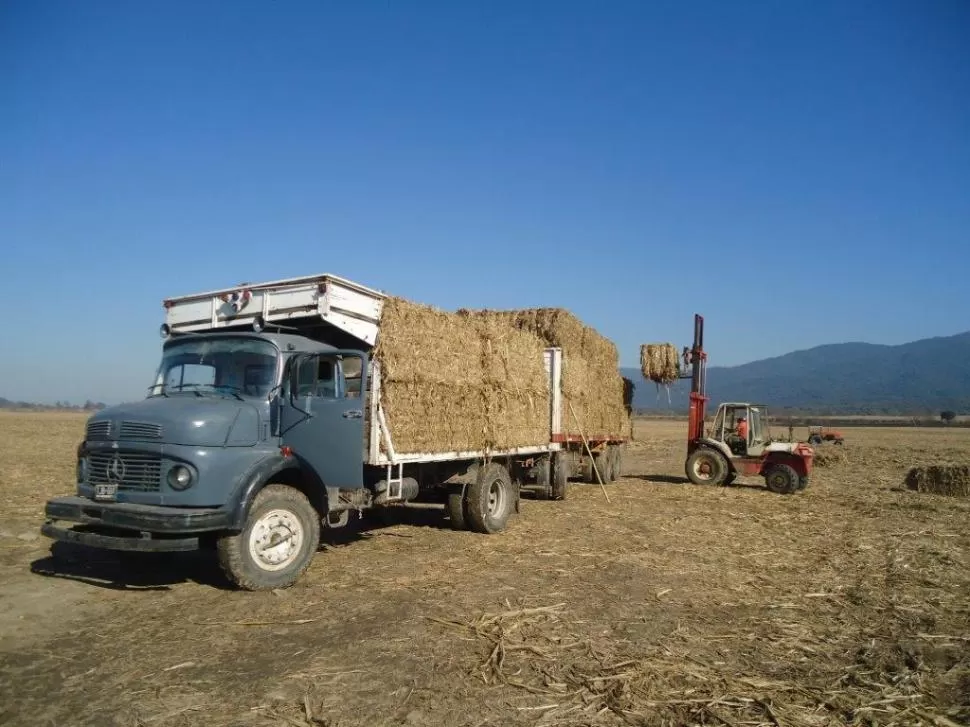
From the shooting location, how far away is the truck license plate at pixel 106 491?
7211mm

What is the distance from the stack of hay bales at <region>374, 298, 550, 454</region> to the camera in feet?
30.9

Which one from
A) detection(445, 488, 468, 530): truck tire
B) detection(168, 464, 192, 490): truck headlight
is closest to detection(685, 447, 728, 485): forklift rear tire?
detection(445, 488, 468, 530): truck tire

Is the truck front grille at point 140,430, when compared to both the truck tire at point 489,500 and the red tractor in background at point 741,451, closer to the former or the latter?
the truck tire at point 489,500

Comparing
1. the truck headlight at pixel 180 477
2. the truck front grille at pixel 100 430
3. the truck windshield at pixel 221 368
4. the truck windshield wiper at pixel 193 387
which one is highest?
the truck windshield at pixel 221 368

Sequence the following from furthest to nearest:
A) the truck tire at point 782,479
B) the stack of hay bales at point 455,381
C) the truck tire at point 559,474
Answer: the truck tire at point 782,479
the truck tire at point 559,474
the stack of hay bales at point 455,381

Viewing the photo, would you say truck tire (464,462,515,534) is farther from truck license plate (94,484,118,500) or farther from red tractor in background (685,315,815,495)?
red tractor in background (685,315,815,495)

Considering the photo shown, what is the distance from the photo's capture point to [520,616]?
21.7 feet

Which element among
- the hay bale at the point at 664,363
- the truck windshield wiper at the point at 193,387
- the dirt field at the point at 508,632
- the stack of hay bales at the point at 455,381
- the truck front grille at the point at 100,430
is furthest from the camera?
the hay bale at the point at 664,363

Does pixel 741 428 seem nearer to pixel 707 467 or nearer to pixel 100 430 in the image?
pixel 707 467

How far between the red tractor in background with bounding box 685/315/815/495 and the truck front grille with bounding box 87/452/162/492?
48.8 feet

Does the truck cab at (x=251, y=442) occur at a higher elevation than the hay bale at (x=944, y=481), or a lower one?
higher

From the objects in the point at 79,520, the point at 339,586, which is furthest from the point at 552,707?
the point at 79,520

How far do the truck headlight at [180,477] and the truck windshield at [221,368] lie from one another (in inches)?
47.7

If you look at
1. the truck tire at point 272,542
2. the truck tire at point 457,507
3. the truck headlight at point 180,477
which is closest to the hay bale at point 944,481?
the truck tire at point 457,507
